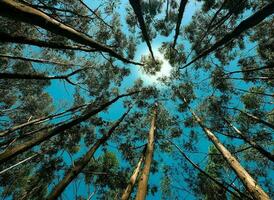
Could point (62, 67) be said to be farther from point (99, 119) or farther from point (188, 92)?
point (188, 92)

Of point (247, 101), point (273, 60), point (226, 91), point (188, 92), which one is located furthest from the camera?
point (188, 92)

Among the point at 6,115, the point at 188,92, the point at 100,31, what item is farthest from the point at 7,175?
the point at 188,92

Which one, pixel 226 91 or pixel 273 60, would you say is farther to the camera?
pixel 226 91

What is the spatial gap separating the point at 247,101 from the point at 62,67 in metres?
9.01

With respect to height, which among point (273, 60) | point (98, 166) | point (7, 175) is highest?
point (273, 60)

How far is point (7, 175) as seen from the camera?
12398mm

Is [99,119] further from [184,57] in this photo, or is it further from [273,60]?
[273,60]

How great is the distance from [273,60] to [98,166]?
9728 millimetres

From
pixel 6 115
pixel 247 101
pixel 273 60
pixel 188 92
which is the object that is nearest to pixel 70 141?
pixel 6 115

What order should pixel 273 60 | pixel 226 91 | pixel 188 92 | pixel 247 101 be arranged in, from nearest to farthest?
1. pixel 273 60
2. pixel 247 101
3. pixel 226 91
4. pixel 188 92

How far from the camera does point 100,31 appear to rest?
40.3ft

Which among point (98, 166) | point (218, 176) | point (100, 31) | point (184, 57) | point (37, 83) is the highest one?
point (184, 57)

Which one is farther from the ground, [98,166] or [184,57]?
[184,57]

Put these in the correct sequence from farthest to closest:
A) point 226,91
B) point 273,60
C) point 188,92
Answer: point 188,92, point 226,91, point 273,60
